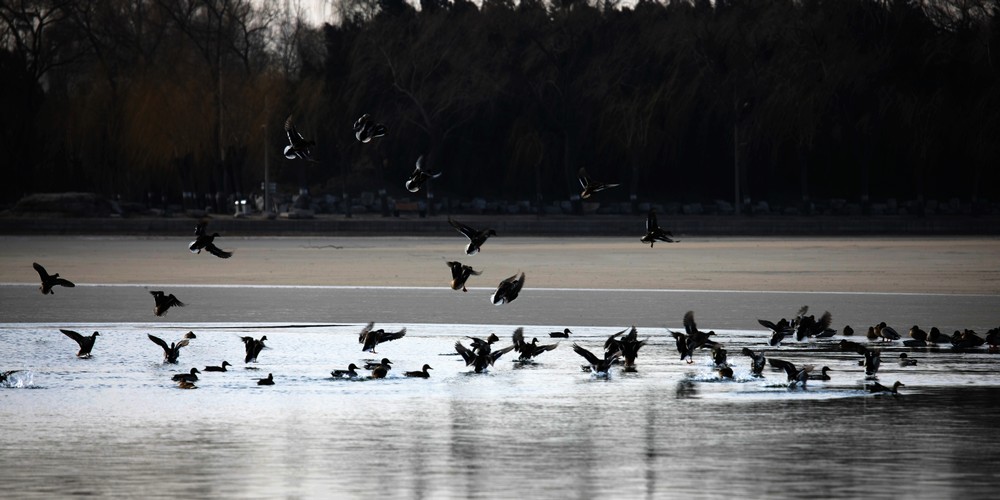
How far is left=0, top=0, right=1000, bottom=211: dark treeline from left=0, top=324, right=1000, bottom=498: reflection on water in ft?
159

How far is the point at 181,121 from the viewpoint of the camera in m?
66.4

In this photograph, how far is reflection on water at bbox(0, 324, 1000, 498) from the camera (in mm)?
7324

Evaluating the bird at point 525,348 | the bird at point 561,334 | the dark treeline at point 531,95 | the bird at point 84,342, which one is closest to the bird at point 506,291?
the bird at point 525,348

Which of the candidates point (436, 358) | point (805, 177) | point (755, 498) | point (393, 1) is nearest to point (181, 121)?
point (393, 1)

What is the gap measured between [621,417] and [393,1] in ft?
249

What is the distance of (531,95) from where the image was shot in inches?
2746

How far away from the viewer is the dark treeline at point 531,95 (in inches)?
2360

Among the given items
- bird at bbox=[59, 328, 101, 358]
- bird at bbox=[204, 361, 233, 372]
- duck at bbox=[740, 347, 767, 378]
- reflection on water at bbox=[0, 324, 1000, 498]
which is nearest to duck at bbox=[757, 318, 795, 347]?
reflection on water at bbox=[0, 324, 1000, 498]

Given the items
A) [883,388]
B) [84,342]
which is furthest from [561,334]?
[84,342]

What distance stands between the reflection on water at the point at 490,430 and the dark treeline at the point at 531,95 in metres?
48.5

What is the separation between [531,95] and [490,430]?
61.4m

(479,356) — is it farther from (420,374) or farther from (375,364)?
(375,364)

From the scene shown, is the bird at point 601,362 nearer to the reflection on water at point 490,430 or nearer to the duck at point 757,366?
the reflection on water at point 490,430

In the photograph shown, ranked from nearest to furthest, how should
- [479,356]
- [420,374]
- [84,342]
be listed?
[420,374]
[479,356]
[84,342]
